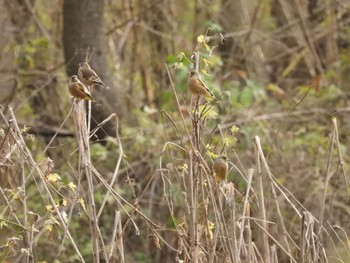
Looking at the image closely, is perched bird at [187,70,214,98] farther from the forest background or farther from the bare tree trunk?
the bare tree trunk

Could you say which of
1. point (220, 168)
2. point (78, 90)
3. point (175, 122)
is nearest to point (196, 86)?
point (220, 168)

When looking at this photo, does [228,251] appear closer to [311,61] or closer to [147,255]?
[147,255]

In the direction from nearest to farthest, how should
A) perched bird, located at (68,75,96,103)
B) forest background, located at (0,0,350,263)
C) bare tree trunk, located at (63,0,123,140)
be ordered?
perched bird, located at (68,75,96,103) → forest background, located at (0,0,350,263) → bare tree trunk, located at (63,0,123,140)

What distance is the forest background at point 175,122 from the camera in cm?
360

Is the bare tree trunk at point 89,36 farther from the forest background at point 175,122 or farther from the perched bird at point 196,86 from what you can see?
the perched bird at point 196,86

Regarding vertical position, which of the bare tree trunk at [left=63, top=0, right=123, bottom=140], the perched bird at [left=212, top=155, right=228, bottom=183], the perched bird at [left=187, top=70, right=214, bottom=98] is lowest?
the perched bird at [left=212, top=155, right=228, bottom=183]

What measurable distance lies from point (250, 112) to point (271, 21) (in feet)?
8.43

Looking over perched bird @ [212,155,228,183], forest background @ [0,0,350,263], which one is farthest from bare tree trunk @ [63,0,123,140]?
perched bird @ [212,155,228,183]

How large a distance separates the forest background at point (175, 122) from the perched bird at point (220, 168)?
46 millimetres

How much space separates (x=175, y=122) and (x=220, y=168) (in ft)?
9.41

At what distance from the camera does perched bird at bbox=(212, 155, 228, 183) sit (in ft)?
11.0

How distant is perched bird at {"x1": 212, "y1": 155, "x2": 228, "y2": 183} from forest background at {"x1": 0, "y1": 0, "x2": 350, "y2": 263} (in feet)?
0.15

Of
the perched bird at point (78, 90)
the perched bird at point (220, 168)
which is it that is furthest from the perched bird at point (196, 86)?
the perched bird at point (78, 90)

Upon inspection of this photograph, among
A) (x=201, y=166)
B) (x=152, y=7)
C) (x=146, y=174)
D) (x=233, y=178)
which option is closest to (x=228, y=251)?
(x=201, y=166)
